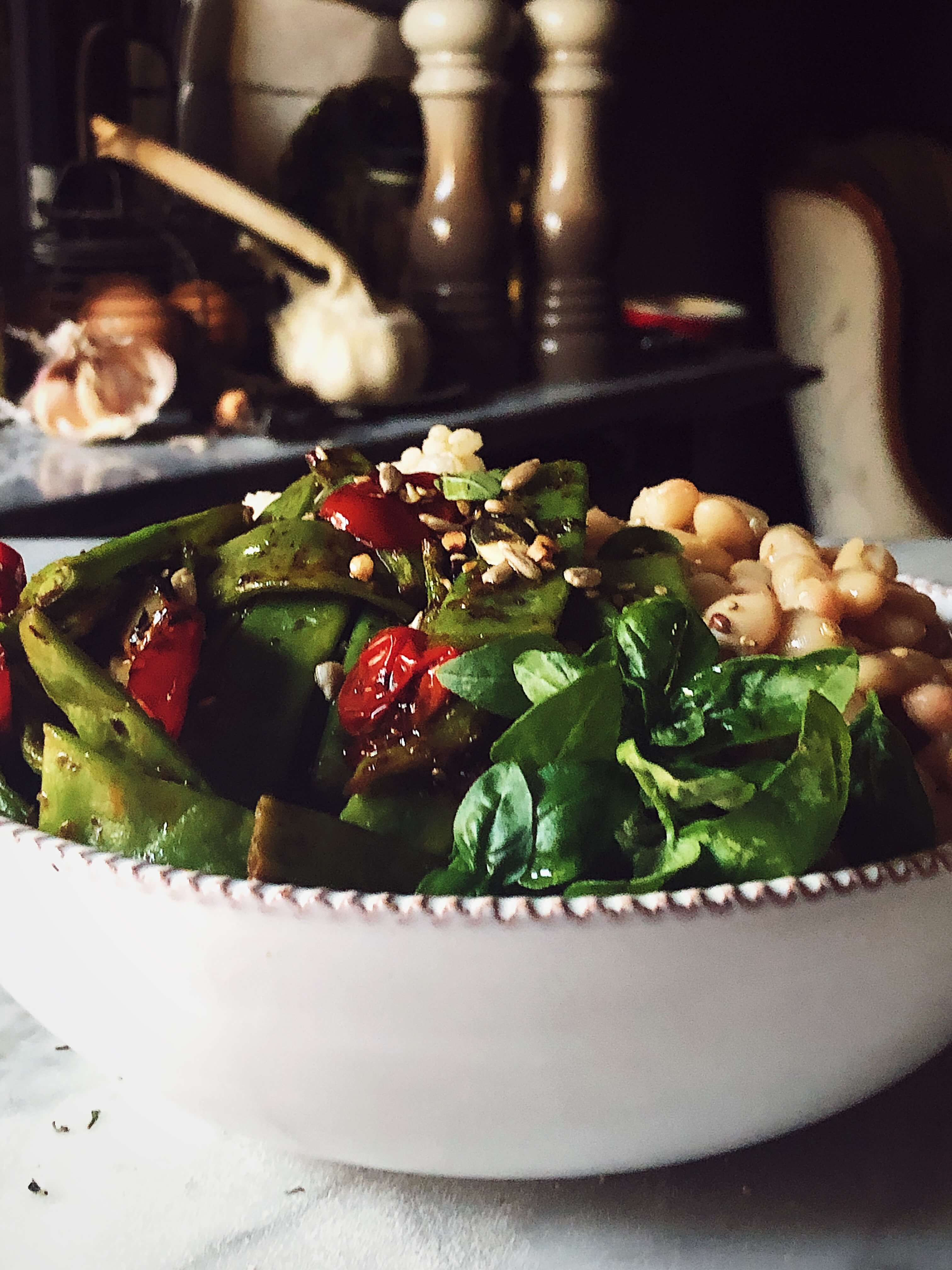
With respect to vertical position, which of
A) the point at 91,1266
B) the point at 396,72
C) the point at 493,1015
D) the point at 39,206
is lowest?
the point at 91,1266

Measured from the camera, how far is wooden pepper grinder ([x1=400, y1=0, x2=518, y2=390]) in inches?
84.2

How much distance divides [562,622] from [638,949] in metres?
0.17

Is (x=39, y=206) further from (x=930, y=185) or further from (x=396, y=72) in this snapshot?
(x=930, y=185)

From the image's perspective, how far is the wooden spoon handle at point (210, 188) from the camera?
80.6 inches

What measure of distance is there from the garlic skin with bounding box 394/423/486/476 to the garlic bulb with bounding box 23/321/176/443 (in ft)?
4.28

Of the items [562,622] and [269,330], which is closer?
[562,622]

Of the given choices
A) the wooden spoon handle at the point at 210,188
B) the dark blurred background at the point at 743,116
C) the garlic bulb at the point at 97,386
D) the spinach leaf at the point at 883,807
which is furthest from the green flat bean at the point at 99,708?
the dark blurred background at the point at 743,116

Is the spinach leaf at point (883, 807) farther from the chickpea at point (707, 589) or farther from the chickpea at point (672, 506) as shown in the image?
the chickpea at point (672, 506)

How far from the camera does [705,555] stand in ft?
1.98

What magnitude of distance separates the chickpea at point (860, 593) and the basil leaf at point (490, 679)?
195 mm

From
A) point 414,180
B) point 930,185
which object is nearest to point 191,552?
point 414,180

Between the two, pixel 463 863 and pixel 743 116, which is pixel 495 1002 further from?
pixel 743 116

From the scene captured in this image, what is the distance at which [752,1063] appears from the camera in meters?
0.37

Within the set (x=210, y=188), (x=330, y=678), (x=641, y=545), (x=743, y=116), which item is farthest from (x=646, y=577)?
(x=743, y=116)
